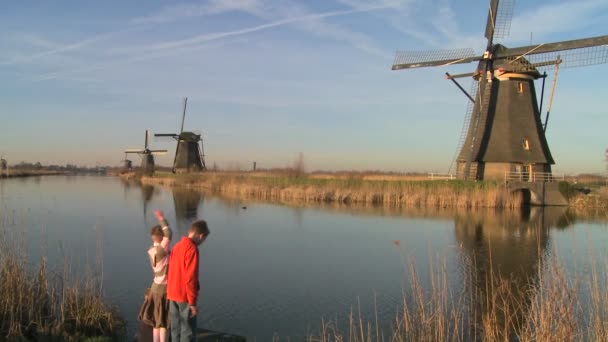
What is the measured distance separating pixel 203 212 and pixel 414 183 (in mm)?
10225

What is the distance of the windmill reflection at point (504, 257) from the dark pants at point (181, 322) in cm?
251

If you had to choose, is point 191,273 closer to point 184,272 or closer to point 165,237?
point 184,272

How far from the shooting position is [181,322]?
367cm

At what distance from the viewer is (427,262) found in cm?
970

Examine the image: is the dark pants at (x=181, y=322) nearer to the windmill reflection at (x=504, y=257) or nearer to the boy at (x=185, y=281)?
the boy at (x=185, y=281)

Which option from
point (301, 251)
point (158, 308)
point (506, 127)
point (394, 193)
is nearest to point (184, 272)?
point (158, 308)

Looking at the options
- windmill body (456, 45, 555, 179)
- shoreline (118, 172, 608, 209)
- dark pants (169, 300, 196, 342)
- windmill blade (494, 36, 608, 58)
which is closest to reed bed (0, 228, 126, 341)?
dark pants (169, 300, 196, 342)

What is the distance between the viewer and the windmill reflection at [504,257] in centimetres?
589

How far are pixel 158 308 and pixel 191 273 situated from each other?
0.73m

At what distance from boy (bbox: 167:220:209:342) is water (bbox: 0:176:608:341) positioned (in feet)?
5.77

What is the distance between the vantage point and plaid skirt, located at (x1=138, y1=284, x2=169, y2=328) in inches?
155

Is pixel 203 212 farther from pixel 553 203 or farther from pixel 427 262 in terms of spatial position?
pixel 553 203

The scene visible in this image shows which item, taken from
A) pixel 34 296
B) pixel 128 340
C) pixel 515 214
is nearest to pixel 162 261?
pixel 128 340

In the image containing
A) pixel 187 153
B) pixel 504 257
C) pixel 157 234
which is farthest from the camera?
pixel 187 153
